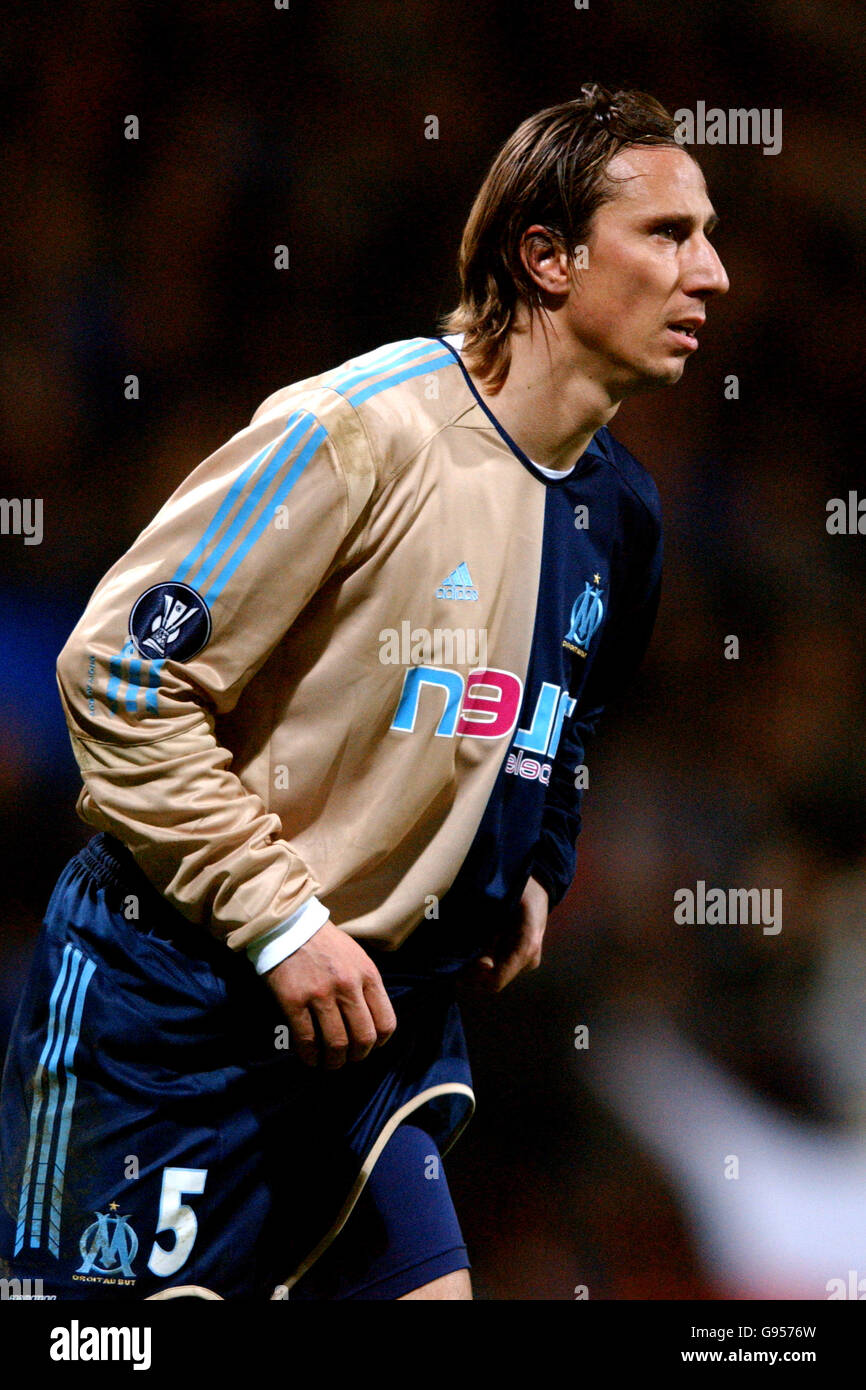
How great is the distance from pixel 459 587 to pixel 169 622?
0.81 ft

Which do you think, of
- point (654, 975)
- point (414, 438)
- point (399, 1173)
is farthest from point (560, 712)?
point (654, 975)

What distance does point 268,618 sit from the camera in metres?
1.13

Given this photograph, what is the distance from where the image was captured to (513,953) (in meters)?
1.44

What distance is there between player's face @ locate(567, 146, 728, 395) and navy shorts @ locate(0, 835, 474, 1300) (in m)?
0.55

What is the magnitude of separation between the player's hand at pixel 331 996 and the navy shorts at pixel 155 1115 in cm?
11

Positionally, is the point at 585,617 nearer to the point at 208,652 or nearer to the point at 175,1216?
the point at 208,652

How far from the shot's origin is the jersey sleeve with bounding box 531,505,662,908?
1513 mm

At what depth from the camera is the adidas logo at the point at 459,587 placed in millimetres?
1212
